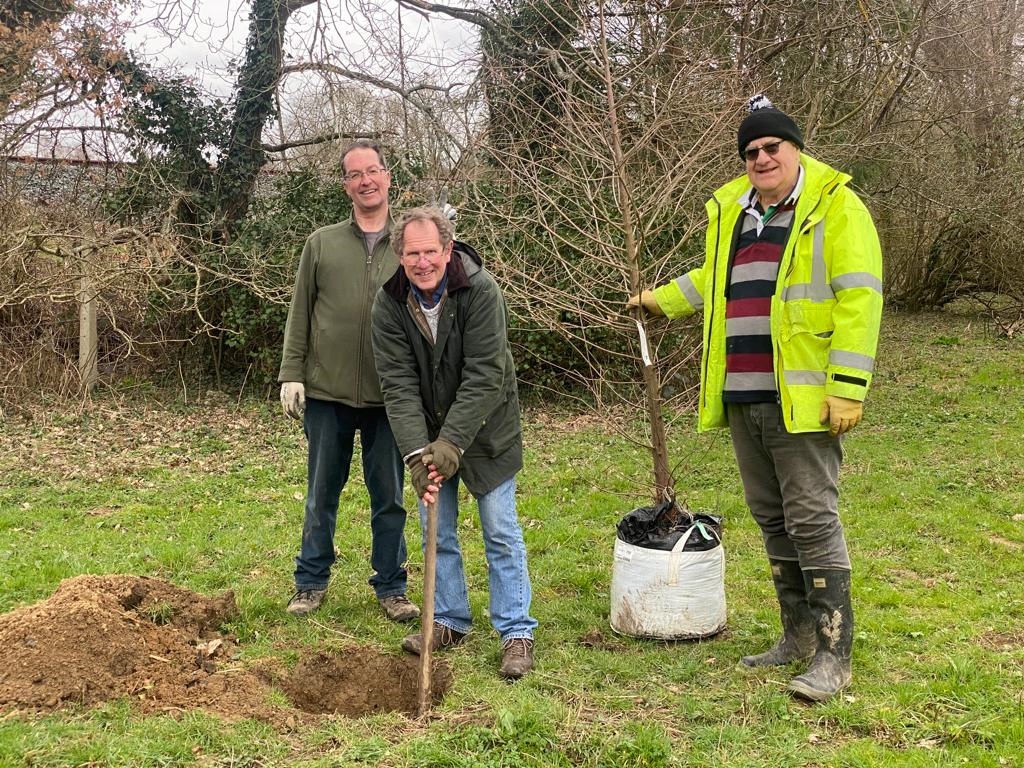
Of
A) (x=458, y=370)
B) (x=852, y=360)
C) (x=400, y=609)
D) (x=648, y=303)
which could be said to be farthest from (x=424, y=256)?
(x=400, y=609)

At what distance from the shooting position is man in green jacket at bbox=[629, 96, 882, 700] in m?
3.24

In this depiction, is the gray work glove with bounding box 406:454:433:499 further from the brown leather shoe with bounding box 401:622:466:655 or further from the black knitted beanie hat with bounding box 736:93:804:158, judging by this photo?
the black knitted beanie hat with bounding box 736:93:804:158

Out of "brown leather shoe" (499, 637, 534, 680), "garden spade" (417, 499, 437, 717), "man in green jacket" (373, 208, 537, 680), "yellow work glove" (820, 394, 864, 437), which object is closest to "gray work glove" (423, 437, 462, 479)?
"man in green jacket" (373, 208, 537, 680)

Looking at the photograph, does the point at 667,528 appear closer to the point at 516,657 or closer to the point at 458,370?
the point at 516,657

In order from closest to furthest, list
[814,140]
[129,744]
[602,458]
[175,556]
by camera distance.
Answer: [129,744], [175,556], [602,458], [814,140]

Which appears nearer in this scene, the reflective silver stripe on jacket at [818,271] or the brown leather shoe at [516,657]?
the reflective silver stripe on jacket at [818,271]

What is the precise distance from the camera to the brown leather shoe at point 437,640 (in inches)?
157

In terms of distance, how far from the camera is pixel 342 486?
4434 mm

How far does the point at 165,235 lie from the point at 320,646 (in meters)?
6.83

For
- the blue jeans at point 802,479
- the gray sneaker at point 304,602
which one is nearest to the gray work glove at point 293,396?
the gray sneaker at point 304,602

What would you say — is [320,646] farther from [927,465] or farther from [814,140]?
[814,140]

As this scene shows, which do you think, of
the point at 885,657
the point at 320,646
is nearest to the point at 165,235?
the point at 320,646

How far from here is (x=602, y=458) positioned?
8.05m

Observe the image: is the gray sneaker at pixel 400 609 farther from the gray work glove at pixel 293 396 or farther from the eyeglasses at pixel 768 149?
the eyeglasses at pixel 768 149
